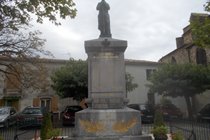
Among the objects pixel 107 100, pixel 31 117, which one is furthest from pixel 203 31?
pixel 31 117

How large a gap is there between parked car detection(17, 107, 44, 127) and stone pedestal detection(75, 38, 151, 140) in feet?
25.5

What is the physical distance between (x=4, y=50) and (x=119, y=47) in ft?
35.4

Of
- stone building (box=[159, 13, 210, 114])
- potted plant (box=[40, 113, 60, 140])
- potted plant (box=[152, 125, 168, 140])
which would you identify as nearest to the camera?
potted plant (box=[152, 125, 168, 140])

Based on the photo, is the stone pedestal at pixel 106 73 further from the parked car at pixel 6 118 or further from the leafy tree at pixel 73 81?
the leafy tree at pixel 73 81

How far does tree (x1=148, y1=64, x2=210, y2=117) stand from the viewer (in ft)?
77.8

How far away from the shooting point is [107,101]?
10211 millimetres

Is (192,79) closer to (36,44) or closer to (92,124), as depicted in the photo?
(36,44)

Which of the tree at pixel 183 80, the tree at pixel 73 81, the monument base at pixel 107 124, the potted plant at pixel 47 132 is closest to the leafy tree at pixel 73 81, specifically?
the tree at pixel 73 81

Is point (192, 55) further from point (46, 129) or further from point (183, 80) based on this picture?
point (46, 129)

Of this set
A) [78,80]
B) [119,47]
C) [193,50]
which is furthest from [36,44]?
[193,50]

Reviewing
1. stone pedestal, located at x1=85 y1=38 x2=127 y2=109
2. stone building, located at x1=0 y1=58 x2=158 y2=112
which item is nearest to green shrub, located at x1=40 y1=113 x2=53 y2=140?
stone pedestal, located at x1=85 y1=38 x2=127 y2=109

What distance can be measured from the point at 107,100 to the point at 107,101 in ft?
0.13

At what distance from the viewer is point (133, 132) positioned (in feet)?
31.9

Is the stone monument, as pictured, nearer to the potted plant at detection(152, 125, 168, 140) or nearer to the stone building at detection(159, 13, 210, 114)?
the potted plant at detection(152, 125, 168, 140)
